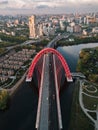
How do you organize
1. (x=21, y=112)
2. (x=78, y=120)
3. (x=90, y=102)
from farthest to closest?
(x=90, y=102) < (x=21, y=112) < (x=78, y=120)

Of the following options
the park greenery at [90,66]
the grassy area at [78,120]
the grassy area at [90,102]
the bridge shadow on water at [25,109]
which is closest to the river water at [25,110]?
the bridge shadow on water at [25,109]

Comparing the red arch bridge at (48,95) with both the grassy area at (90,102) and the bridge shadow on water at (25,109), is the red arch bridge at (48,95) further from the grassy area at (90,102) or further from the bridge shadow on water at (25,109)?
the grassy area at (90,102)

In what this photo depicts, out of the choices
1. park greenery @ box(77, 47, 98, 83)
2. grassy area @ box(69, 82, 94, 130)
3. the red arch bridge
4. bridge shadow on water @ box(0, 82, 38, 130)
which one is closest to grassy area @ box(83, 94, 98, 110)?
grassy area @ box(69, 82, 94, 130)

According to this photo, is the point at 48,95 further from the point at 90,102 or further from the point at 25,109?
the point at 90,102

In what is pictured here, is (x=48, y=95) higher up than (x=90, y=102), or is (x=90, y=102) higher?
(x=48, y=95)

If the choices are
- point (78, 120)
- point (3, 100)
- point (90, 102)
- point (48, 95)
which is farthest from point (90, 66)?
point (3, 100)

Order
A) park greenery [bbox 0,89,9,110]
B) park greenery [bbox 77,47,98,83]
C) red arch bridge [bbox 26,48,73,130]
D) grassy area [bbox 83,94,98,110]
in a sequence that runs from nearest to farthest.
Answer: red arch bridge [bbox 26,48,73,130]
grassy area [bbox 83,94,98,110]
park greenery [bbox 0,89,9,110]
park greenery [bbox 77,47,98,83]

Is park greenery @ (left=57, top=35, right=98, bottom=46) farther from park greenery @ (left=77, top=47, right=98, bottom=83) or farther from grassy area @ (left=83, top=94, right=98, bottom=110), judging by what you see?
grassy area @ (left=83, top=94, right=98, bottom=110)

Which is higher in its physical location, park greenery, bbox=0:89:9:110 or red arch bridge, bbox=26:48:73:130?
red arch bridge, bbox=26:48:73:130

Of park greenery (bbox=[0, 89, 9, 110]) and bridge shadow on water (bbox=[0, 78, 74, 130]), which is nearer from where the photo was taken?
bridge shadow on water (bbox=[0, 78, 74, 130])

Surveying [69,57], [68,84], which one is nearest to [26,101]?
[68,84]

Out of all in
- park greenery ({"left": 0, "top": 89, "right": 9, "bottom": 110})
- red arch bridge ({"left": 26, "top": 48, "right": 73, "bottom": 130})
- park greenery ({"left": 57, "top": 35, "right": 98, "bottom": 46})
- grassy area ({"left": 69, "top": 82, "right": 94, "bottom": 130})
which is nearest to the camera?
red arch bridge ({"left": 26, "top": 48, "right": 73, "bottom": 130})

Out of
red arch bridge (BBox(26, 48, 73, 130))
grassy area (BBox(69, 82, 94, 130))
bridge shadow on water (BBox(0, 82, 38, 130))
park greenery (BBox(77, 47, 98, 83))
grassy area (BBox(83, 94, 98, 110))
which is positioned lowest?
bridge shadow on water (BBox(0, 82, 38, 130))
